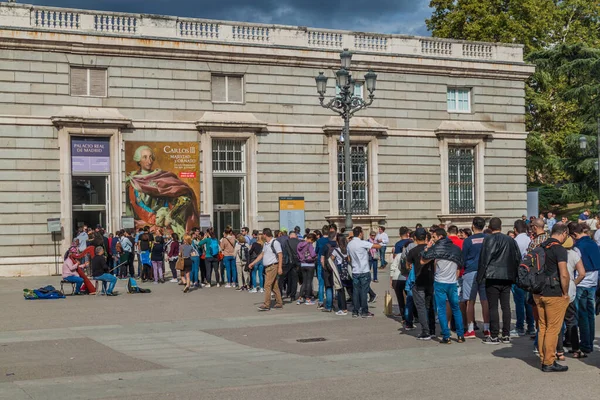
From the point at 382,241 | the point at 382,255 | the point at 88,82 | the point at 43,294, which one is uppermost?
the point at 88,82

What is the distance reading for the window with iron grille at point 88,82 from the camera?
30.1 metres

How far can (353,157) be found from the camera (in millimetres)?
34875

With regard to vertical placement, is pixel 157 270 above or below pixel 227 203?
below

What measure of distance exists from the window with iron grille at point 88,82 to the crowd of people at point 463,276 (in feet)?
28.9

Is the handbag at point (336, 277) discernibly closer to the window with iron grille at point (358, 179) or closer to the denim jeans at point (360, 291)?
the denim jeans at point (360, 291)

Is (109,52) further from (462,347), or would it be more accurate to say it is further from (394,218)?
(462,347)

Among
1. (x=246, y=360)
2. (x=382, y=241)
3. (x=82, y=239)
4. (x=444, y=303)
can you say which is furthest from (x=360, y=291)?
(x=82, y=239)

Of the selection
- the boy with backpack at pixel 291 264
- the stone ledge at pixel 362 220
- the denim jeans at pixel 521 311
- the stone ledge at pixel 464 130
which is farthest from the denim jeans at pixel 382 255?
the denim jeans at pixel 521 311

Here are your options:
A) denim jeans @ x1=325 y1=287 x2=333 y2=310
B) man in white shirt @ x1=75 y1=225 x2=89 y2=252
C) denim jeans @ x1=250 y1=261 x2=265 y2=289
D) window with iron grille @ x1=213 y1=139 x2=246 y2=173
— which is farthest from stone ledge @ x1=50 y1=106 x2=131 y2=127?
denim jeans @ x1=325 y1=287 x2=333 y2=310

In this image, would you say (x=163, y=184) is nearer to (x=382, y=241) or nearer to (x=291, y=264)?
(x=382, y=241)

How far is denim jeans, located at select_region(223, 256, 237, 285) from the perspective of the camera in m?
25.3

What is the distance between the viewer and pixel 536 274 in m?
11.7

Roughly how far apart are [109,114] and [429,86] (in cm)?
1326

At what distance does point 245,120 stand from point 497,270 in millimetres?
19536
